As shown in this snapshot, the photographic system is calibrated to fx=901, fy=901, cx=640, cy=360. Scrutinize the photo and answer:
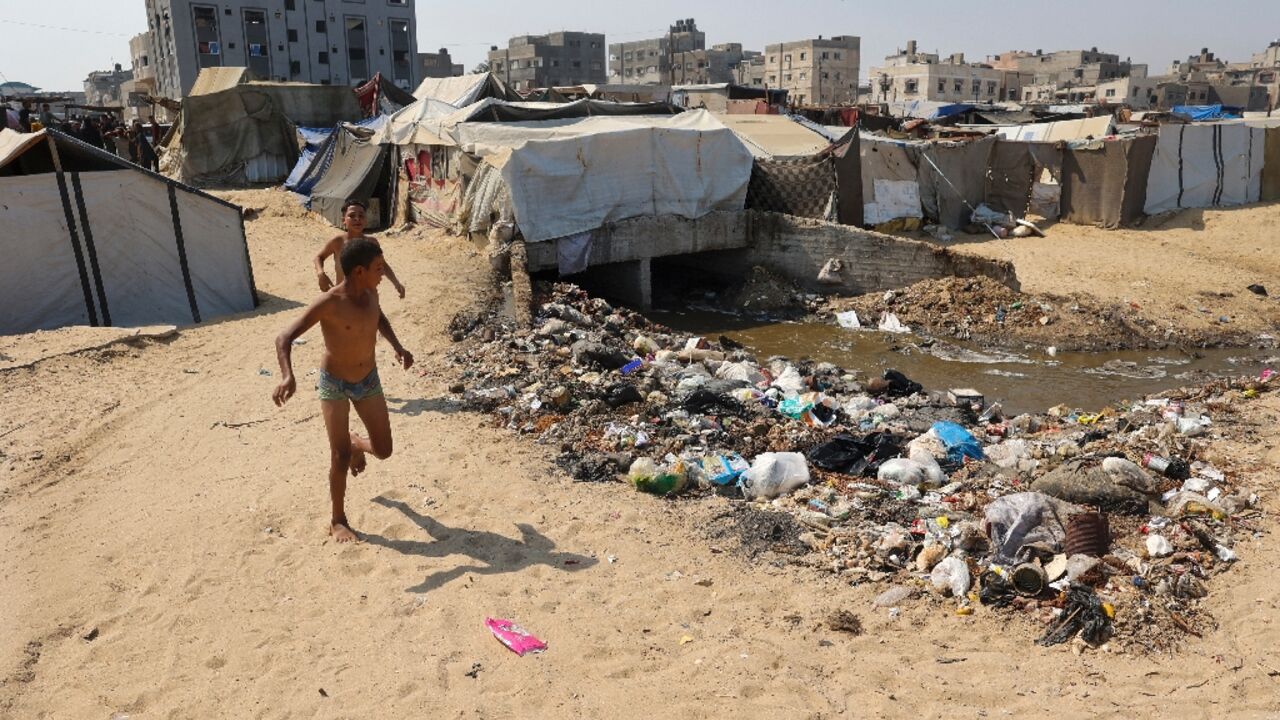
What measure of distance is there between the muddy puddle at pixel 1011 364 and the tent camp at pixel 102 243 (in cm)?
557

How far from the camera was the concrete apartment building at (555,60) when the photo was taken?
76.8m

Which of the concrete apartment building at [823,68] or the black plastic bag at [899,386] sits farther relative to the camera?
the concrete apartment building at [823,68]

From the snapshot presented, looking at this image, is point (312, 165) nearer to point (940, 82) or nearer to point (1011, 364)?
point (1011, 364)

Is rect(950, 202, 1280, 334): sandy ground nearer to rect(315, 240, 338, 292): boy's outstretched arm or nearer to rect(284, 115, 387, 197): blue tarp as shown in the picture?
rect(315, 240, 338, 292): boy's outstretched arm

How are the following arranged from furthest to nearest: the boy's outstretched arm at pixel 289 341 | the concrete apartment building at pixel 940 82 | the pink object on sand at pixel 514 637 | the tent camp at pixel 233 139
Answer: the concrete apartment building at pixel 940 82 < the tent camp at pixel 233 139 < the boy's outstretched arm at pixel 289 341 < the pink object on sand at pixel 514 637

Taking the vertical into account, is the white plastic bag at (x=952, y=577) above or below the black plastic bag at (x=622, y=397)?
below

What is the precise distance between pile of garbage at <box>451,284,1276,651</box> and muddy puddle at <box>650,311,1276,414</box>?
83 cm

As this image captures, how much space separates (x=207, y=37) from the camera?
42.9 m

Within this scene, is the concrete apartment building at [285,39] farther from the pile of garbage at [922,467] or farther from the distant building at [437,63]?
the pile of garbage at [922,467]

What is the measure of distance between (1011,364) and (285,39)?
43998mm

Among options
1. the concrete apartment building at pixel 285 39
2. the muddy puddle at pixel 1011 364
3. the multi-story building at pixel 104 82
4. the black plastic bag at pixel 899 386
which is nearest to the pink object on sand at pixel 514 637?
the black plastic bag at pixel 899 386

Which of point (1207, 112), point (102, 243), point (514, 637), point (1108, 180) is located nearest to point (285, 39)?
point (1207, 112)

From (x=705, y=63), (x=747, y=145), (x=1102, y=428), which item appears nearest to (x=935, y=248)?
(x=747, y=145)

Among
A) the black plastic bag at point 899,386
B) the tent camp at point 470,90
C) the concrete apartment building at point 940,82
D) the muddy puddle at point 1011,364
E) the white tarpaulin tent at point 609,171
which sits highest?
the concrete apartment building at point 940,82
